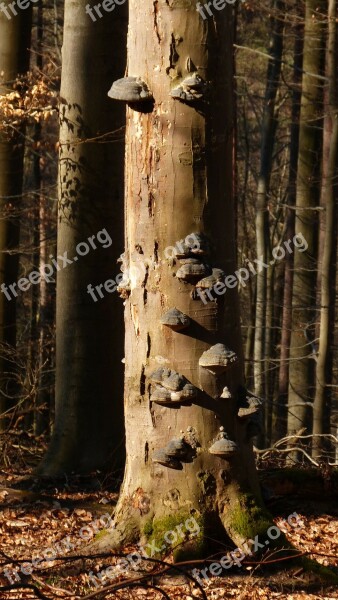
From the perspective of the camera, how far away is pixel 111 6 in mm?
7203

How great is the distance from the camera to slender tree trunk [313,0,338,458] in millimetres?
14094

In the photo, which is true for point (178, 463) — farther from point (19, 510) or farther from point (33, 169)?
point (33, 169)

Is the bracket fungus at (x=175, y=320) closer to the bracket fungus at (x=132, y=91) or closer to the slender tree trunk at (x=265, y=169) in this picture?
the bracket fungus at (x=132, y=91)

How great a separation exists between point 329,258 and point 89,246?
803 cm

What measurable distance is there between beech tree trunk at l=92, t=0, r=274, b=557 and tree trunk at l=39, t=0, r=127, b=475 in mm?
2583

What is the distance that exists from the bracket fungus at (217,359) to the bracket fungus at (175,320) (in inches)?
8.4

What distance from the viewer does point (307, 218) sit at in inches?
614

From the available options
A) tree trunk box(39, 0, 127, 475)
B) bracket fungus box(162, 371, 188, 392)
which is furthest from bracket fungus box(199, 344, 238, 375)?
tree trunk box(39, 0, 127, 475)

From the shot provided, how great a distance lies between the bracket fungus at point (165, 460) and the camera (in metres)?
4.59

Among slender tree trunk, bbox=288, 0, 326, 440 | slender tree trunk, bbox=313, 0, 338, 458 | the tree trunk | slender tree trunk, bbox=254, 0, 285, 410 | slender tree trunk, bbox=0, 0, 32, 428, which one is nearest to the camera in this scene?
the tree trunk

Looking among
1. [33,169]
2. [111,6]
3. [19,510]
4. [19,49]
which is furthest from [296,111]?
[19,510]

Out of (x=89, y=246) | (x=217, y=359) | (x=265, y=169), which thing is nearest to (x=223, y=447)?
(x=217, y=359)

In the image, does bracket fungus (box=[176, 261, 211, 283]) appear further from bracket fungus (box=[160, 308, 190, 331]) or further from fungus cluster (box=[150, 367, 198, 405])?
fungus cluster (box=[150, 367, 198, 405])

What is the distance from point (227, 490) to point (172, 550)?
485 mm
